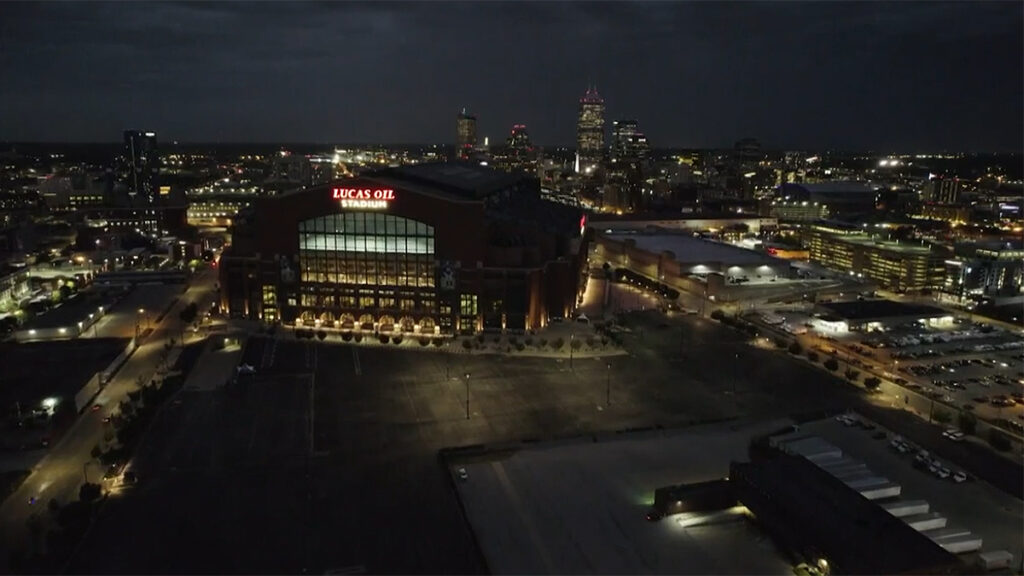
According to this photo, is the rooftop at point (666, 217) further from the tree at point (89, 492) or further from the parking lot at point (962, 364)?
the tree at point (89, 492)

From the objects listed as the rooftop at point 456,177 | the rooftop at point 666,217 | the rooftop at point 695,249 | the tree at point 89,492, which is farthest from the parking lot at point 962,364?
the rooftop at point 666,217

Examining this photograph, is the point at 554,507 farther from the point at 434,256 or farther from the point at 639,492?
the point at 434,256

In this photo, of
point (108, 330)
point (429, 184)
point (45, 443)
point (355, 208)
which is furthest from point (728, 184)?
point (45, 443)

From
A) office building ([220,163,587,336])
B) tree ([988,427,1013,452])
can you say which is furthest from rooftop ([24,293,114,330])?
tree ([988,427,1013,452])

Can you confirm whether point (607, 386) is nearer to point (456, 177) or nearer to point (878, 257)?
point (456, 177)

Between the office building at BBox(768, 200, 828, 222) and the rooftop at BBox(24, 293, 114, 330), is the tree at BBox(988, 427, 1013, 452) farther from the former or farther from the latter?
the office building at BBox(768, 200, 828, 222)

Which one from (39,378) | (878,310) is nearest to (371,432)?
(39,378)
